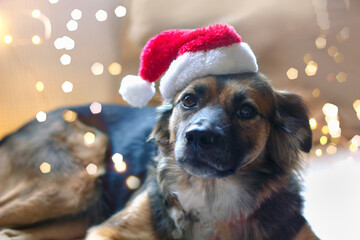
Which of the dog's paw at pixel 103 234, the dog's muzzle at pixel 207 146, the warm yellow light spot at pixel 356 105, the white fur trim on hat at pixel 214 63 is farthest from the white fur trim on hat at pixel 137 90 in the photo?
the warm yellow light spot at pixel 356 105

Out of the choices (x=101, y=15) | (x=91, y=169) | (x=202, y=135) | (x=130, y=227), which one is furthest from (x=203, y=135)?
(x=101, y=15)

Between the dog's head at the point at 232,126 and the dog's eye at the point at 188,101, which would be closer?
the dog's head at the point at 232,126

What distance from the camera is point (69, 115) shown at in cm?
196

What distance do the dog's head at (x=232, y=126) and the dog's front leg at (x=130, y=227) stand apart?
26 centimetres

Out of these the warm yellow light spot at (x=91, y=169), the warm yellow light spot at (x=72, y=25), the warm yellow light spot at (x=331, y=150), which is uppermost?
the warm yellow light spot at (x=72, y=25)

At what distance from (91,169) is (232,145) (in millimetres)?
867

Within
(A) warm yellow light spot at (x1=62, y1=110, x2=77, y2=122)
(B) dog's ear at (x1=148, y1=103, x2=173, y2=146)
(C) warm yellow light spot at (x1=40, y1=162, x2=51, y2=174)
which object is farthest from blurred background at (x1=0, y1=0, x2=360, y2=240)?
(B) dog's ear at (x1=148, y1=103, x2=173, y2=146)

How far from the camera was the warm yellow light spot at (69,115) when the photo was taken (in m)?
1.95

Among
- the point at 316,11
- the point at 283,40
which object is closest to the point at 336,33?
the point at 316,11

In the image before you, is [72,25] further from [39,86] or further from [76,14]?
→ [39,86]

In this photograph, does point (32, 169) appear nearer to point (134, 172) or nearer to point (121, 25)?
point (134, 172)

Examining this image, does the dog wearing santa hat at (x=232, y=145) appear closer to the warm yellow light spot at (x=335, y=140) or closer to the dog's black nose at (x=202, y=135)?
the dog's black nose at (x=202, y=135)

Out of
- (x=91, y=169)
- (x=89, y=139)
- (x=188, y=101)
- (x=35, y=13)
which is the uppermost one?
(x=35, y=13)

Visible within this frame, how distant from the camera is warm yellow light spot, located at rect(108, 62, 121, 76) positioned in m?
2.33
